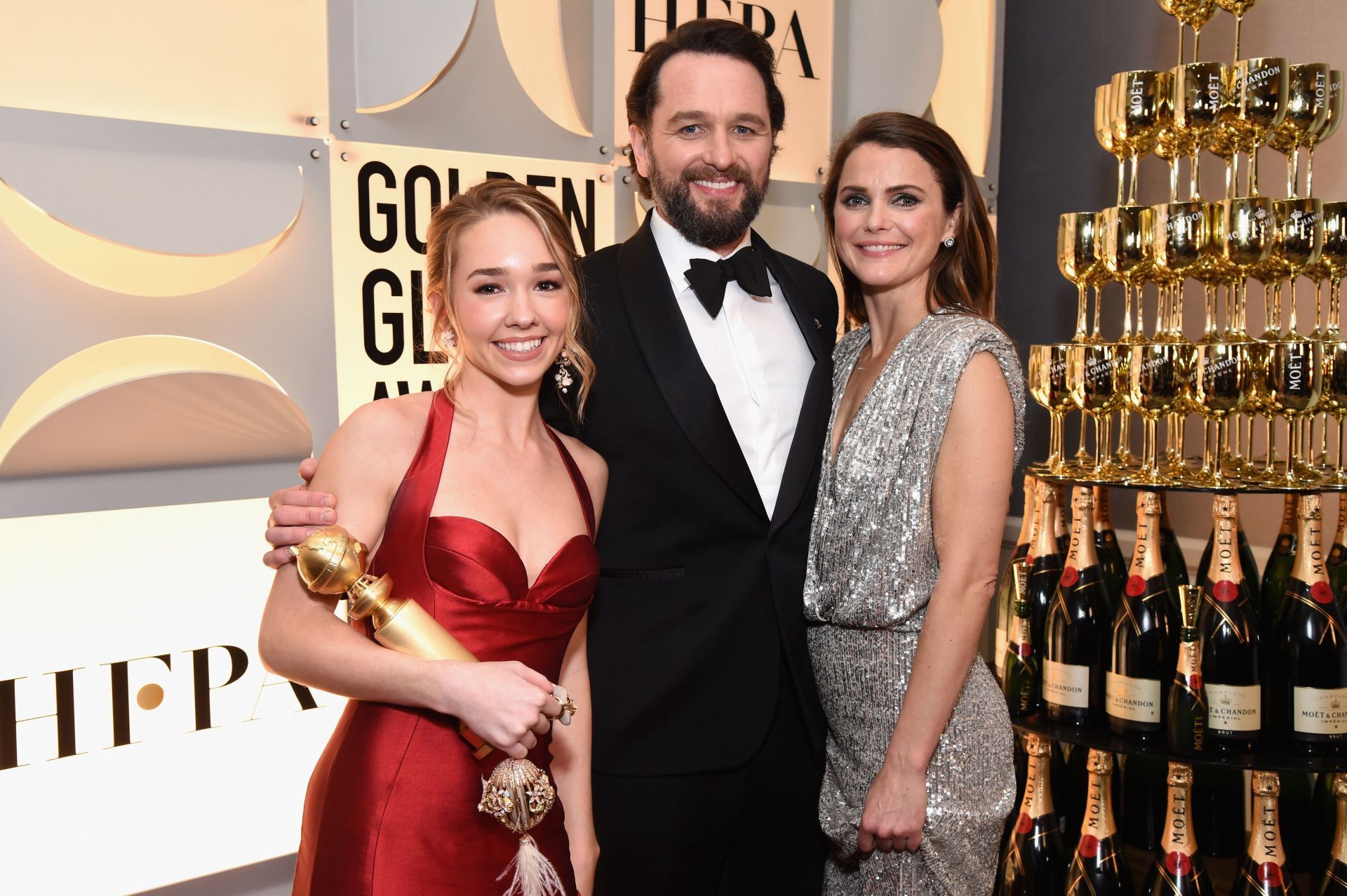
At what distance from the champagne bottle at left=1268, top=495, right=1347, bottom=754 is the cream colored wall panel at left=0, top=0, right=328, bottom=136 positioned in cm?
221

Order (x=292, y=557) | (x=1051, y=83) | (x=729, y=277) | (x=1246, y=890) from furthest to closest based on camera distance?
1. (x=1051, y=83)
2. (x=1246, y=890)
3. (x=729, y=277)
4. (x=292, y=557)

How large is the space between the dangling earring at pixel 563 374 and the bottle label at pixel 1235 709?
130cm

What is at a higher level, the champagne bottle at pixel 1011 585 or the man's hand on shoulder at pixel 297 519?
the man's hand on shoulder at pixel 297 519

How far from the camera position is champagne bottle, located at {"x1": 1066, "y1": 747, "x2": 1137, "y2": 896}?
2158mm

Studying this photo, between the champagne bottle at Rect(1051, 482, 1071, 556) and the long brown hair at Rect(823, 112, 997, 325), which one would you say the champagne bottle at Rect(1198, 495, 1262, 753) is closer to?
the champagne bottle at Rect(1051, 482, 1071, 556)

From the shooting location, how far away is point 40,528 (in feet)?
6.97

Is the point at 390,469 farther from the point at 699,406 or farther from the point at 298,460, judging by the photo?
the point at 298,460

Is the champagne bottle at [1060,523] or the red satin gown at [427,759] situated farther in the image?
A: the champagne bottle at [1060,523]

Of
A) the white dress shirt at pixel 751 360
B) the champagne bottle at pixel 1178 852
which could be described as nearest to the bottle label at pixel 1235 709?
the champagne bottle at pixel 1178 852

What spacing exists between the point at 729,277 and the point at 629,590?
60cm

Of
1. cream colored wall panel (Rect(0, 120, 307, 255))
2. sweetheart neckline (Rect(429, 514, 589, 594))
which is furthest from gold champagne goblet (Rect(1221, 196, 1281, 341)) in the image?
cream colored wall panel (Rect(0, 120, 307, 255))

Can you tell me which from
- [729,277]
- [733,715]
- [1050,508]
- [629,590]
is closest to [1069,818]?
[1050,508]

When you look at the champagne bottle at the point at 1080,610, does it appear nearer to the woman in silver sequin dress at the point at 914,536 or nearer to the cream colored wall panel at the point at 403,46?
the woman in silver sequin dress at the point at 914,536

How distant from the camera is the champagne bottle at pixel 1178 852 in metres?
2.05
